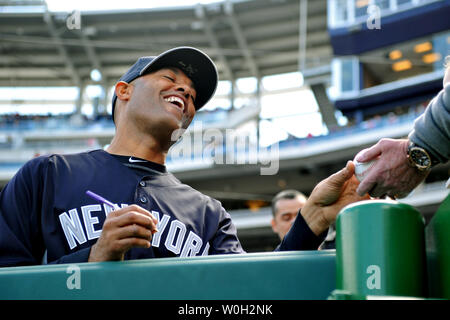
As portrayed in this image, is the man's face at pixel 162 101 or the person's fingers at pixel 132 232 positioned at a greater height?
the man's face at pixel 162 101

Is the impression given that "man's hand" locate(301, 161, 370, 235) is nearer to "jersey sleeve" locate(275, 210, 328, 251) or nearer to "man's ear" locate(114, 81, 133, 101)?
"jersey sleeve" locate(275, 210, 328, 251)

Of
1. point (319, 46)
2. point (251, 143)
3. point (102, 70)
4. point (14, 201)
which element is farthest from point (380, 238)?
point (102, 70)

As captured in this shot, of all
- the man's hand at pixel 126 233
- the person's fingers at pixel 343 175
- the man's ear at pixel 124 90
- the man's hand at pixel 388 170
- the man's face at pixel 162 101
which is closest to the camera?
the man's hand at pixel 126 233

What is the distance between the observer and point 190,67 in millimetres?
2379

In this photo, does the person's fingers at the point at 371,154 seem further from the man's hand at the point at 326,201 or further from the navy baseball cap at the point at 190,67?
the navy baseball cap at the point at 190,67

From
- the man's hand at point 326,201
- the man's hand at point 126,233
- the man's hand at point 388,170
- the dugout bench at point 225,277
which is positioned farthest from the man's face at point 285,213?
the dugout bench at point 225,277

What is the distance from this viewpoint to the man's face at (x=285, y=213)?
16.8ft

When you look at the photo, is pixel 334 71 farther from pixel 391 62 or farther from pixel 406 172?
pixel 406 172

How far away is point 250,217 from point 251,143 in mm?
3746

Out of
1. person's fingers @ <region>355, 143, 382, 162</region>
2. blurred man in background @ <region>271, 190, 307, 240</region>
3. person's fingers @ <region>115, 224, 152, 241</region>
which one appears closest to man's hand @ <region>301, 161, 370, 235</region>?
person's fingers @ <region>355, 143, 382, 162</region>

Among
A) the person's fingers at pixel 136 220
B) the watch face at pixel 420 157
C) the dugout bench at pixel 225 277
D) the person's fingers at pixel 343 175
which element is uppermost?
the watch face at pixel 420 157

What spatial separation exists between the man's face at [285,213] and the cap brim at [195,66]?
110 inches

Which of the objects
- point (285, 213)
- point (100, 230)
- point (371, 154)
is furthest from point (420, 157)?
point (285, 213)

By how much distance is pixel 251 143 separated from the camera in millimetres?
23812
